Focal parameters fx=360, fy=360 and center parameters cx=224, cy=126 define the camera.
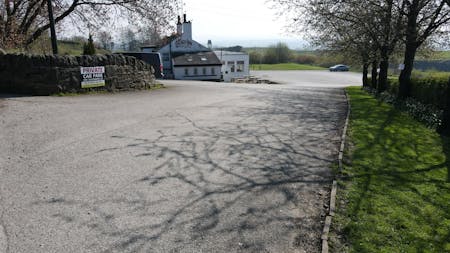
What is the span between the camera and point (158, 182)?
5.21 m

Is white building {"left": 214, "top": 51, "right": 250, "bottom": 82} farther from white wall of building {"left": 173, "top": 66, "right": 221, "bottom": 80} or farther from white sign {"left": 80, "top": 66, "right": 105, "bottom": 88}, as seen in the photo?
white sign {"left": 80, "top": 66, "right": 105, "bottom": 88}

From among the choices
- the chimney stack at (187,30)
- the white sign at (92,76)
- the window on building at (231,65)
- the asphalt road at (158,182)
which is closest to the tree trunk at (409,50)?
the asphalt road at (158,182)

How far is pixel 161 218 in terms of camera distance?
165 inches

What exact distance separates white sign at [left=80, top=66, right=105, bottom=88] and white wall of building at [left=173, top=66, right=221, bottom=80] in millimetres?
40163

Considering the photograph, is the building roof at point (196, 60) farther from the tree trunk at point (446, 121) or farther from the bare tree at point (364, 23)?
the tree trunk at point (446, 121)

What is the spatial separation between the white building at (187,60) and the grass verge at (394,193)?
46380 millimetres

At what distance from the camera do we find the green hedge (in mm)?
12148

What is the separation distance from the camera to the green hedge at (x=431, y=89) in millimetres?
12148

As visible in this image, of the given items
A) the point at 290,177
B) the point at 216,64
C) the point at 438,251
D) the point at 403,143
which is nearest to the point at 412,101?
the point at 403,143

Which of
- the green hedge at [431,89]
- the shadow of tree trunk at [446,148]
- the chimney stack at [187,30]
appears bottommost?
the shadow of tree trunk at [446,148]

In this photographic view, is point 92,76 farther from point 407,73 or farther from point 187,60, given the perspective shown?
point 187,60

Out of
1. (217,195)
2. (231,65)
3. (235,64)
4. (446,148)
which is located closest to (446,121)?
(446,148)

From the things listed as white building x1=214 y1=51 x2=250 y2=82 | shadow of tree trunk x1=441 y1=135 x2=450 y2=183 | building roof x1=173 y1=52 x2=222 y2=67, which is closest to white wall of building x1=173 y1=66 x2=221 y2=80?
building roof x1=173 y1=52 x2=222 y2=67

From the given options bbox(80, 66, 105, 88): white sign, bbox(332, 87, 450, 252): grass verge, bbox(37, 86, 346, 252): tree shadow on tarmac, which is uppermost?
bbox(80, 66, 105, 88): white sign
